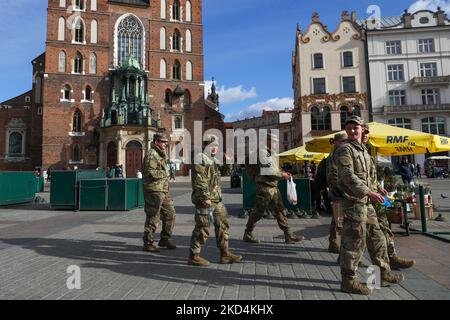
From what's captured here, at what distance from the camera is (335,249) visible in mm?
Answer: 5926

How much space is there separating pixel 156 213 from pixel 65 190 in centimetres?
789

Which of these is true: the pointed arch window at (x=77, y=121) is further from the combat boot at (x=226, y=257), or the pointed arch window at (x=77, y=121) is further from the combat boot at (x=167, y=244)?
the combat boot at (x=226, y=257)

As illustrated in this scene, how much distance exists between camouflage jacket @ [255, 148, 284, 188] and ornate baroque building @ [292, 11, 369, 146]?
1234 inches

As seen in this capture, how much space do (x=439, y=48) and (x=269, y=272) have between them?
4089 cm

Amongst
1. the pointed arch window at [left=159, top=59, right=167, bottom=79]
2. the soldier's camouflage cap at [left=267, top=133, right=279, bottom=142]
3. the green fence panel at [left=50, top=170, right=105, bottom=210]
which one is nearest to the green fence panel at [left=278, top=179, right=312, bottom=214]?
the soldier's camouflage cap at [left=267, top=133, right=279, bottom=142]

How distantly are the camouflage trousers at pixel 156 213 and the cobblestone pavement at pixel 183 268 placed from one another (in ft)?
1.20

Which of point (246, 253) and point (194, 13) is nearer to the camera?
point (246, 253)

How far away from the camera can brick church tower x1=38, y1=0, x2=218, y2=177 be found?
1368 inches

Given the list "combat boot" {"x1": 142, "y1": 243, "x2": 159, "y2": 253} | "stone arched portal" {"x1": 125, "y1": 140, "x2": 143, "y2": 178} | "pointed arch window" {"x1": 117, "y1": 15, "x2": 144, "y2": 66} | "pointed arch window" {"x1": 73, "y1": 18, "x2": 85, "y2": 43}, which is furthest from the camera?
"pointed arch window" {"x1": 117, "y1": 15, "x2": 144, "y2": 66}

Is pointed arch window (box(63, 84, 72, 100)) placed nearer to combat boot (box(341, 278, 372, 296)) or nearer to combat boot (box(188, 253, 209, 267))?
combat boot (box(188, 253, 209, 267))

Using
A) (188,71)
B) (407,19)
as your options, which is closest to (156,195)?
(188,71)

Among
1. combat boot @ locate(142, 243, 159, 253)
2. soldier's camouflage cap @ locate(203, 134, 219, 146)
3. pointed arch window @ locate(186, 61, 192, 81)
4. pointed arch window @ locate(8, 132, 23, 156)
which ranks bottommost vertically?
combat boot @ locate(142, 243, 159, 253)
